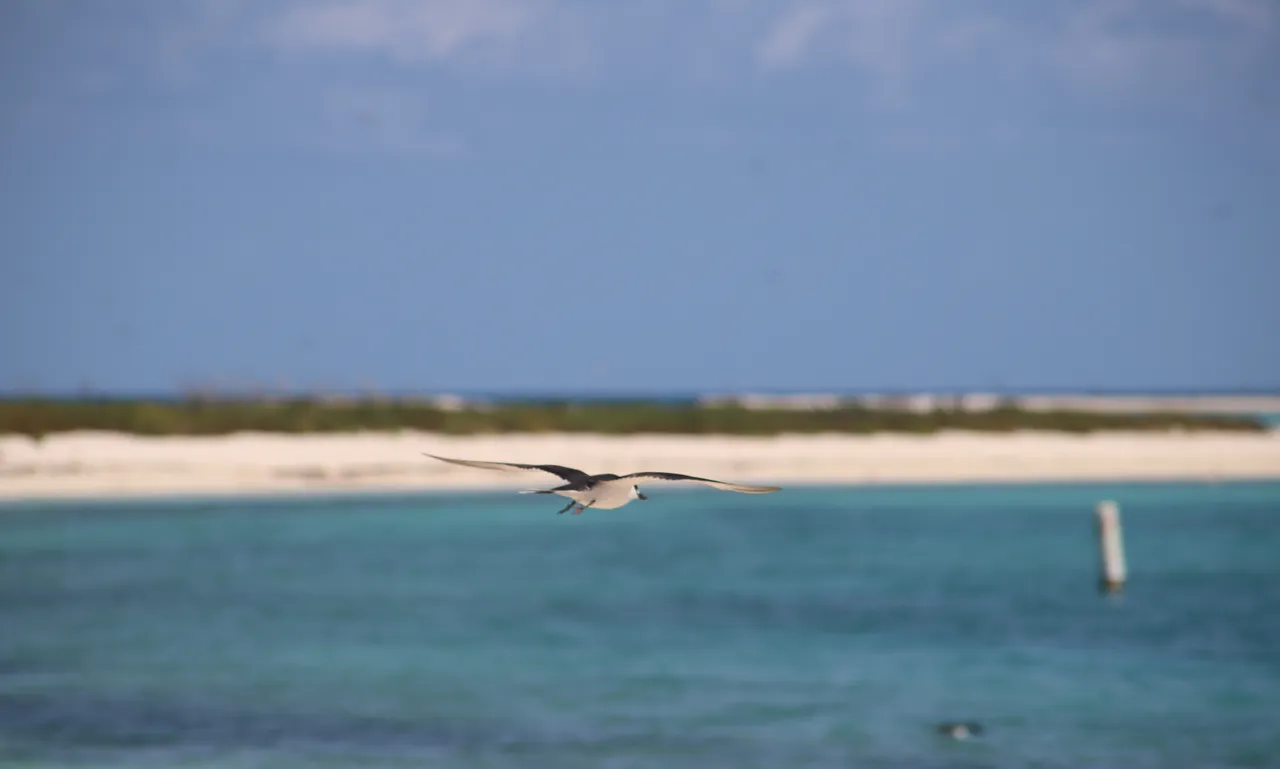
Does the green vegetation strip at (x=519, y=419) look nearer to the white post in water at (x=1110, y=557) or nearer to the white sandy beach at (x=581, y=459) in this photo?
the white sandy beach at (x=581, y=459)

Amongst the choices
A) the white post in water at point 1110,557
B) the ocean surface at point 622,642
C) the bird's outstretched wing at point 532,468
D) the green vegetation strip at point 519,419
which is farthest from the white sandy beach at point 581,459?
the bird's outstretched wing at point 532,468

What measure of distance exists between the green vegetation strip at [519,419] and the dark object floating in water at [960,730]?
38078 millimetres

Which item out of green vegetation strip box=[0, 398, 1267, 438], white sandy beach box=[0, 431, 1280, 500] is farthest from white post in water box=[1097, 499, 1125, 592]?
green vegetation strip box=[0, 398, 1267, 438]

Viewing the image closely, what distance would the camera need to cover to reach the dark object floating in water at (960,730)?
691 inches

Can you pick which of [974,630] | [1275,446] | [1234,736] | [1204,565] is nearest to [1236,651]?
[974,630]

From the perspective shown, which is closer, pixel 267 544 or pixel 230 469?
pixel 267 544

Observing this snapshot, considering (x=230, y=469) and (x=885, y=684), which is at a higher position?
(x=230, y=469)

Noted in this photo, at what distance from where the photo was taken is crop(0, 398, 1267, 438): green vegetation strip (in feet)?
175

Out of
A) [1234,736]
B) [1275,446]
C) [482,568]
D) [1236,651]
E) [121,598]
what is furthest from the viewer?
[1275,446]

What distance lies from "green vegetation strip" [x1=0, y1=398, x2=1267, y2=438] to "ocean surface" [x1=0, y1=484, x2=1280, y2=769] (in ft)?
34.9

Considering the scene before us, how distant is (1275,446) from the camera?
195 feet

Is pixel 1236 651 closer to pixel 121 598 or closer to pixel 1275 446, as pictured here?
pixel 121 598

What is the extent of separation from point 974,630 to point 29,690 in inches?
517

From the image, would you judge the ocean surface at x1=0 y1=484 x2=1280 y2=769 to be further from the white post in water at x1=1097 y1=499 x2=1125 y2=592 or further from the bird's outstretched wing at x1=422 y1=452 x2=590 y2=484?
the bird's outstretched wing at x1=422 y1=452 x2=590 y2=484
